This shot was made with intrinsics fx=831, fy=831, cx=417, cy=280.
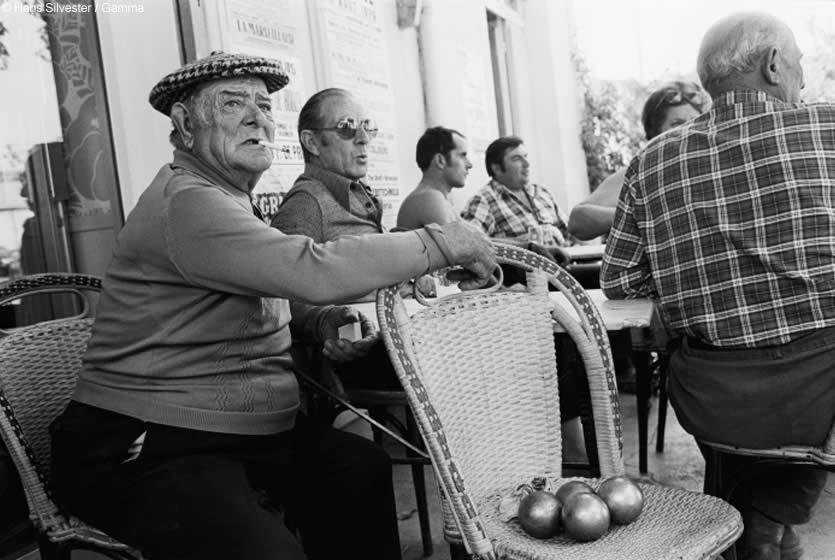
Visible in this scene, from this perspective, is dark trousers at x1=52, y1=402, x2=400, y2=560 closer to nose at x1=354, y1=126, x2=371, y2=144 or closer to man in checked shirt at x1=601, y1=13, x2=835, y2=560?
man in checked shirt at x1=601, y1=13, x2=835, y2=560

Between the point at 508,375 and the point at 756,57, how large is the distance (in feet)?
3.08

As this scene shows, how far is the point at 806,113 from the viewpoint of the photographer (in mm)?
1785

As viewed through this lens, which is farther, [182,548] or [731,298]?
[731,298]

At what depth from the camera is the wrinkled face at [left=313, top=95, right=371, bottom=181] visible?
3088mm

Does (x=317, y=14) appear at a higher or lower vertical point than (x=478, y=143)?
higher

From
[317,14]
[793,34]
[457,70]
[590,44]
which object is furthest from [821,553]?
[590,44]

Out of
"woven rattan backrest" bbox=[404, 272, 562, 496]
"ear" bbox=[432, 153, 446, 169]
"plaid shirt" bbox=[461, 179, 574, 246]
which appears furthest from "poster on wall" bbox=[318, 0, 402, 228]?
"woven rattan backrest" bbox=[404, 272, 562, 496]

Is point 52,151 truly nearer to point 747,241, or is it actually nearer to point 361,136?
point 361,136

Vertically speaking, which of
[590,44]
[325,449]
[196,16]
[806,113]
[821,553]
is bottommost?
[821,553]

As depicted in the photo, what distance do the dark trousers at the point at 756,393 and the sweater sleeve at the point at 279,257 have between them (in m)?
0.77

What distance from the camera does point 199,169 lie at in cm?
171

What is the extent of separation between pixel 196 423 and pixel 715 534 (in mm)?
948

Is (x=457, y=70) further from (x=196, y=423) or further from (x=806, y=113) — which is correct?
(x=196, y=423)

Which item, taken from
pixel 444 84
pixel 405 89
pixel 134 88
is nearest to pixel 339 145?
pixel 134 88
